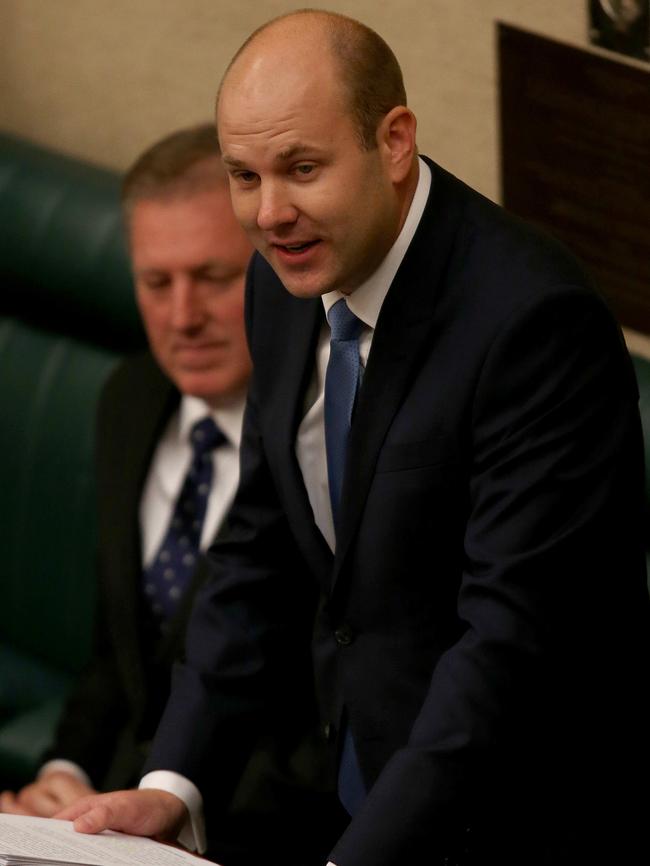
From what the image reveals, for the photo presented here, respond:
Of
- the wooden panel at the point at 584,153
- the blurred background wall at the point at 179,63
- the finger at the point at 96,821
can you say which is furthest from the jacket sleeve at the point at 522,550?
the blurred background wall at the point at 179,63

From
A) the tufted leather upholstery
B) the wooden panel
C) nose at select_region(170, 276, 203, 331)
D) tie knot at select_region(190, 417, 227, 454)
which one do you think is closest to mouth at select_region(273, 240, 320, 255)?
the wooden panel

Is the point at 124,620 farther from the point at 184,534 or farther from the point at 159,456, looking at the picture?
the point at 159,456

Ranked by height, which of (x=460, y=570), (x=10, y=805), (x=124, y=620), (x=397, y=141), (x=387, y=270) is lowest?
(x=10, y=805)

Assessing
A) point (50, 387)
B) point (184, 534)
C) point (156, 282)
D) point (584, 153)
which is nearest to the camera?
point (584, 153)

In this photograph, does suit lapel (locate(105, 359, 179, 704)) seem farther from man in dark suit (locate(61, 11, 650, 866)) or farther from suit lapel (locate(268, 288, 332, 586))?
suit lapel (locate(268, 288, 332, 586))

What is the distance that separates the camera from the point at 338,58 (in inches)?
55.9

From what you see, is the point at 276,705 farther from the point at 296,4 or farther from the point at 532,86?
the point at 296,4

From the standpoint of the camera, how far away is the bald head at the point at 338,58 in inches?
55.9

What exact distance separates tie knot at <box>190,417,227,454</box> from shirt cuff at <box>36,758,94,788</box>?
52 cm

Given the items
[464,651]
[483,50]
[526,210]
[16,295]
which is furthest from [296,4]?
[464,651]

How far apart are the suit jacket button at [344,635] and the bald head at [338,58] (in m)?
0.52

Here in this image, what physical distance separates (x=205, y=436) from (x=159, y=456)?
0.13 metres

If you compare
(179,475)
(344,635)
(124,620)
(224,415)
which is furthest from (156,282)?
(344,635)

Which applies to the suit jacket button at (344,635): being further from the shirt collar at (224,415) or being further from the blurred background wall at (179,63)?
the blurred background wall at (179,63)
